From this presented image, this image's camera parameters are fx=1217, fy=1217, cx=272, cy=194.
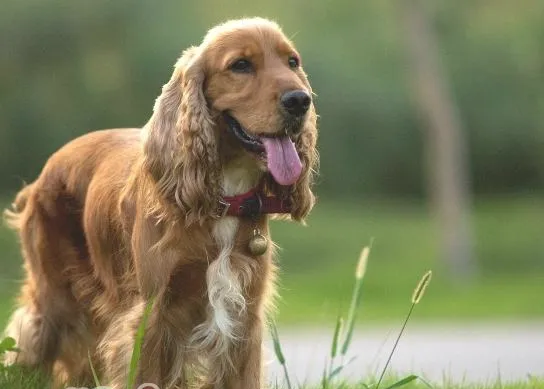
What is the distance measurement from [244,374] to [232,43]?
4.26 feet

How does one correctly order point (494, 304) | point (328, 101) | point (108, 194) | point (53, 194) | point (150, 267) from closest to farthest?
point (150, 267), point (108, 194), point (53, 194), point (494, 304), point (328, 101)

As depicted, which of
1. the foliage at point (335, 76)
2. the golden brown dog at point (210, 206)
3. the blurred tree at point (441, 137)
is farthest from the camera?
the foliage at point (335, 76)

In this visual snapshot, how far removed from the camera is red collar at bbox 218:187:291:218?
184 inches

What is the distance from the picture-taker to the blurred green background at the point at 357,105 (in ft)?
61.3

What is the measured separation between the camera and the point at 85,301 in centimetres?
547

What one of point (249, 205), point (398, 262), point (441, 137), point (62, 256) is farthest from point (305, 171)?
point (398, 262)

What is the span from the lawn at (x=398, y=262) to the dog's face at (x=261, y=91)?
28.3 feet


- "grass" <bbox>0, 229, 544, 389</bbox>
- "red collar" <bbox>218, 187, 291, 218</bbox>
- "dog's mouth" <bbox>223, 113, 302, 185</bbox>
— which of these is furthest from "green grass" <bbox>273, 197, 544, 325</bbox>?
"dog's mouth" <bbox>223, 113, 302, 185</bbox>

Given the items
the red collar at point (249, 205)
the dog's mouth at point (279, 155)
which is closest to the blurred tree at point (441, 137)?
the red collar at point (249, 205)

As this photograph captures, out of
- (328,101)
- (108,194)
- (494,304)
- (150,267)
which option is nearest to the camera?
(150,267)

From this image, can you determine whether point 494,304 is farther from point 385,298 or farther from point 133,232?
point 133,232

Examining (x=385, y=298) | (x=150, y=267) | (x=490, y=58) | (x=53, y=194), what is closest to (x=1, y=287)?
(x=385, y=298)

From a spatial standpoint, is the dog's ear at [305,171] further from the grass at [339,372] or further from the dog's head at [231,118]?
the grass at [339,372]

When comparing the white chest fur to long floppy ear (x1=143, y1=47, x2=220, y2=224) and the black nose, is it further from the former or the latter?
the black nose
